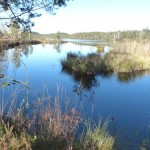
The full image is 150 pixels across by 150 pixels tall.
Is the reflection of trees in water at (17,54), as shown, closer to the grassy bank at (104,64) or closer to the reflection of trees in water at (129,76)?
the grassy bank at (104,64)

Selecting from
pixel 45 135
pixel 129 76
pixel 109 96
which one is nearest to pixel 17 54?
pixel 129 76

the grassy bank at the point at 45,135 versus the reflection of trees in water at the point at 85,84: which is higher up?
the grassy bank at the point at 45,135

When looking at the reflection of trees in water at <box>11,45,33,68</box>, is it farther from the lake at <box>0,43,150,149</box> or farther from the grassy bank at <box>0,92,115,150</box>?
the grassy bank at <box>0,92,115,150</box>

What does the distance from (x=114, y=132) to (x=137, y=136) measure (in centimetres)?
62

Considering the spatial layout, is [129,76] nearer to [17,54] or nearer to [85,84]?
[85,84]

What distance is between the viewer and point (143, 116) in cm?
1003

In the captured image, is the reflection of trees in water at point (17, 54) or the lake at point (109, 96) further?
the reflection of trees in water at point (17, 54)

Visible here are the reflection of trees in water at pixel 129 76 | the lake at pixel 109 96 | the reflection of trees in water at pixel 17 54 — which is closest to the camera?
the lake at pixel 109 96

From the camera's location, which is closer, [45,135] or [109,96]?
[45,135]

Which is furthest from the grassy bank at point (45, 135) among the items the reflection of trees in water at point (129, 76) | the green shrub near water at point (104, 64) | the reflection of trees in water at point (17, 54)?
the reflection of trees in water at point (17, 54)

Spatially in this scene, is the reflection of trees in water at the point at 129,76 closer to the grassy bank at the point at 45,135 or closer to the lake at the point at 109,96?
the lake at the point at 109,96

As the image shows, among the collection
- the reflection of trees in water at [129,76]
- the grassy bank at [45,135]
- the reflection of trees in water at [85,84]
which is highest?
the grassy bank at [45,135]

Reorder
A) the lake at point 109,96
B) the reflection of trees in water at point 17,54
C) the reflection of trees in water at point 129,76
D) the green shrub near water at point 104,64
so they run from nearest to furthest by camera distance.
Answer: the lake at point 109,96 < the reflection of trees in water at point 129,76 < the green shrub near water at point 104,64 < the reflection of trees in water at point 17,54

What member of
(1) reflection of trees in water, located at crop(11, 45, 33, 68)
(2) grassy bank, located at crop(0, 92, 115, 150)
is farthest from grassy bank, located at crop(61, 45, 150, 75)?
(2) grassy bank, located at crop(0, 92, 115, 150)
